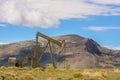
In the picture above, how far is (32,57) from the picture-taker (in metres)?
89.2

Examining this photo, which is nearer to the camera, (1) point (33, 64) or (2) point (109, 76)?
(2) point (109, 76)

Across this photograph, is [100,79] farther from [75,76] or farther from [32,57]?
[32,57]

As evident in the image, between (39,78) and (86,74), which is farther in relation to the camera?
(86,74)

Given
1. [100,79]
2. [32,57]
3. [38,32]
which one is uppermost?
[38,32]

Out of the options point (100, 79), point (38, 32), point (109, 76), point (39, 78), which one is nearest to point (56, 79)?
point (39, 78)

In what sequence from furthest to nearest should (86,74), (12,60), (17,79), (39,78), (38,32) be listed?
(38,32) < (12,60) < (86,74) < (39,78) < (17,79)

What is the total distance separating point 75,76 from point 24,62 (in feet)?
137

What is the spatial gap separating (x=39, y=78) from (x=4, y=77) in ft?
17.4

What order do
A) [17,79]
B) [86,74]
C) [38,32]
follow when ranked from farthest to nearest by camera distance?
[38,32] → [86,74] → [17,79]

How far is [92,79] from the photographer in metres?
45.6

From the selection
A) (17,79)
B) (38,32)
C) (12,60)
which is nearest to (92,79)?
(17,79)

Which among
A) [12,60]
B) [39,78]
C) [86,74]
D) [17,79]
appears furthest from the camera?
[12,60]

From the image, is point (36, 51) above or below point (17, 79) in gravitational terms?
above

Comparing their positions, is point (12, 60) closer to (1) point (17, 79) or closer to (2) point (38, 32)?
(2) point (38, 32)
